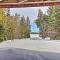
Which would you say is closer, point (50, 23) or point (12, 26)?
point (50, 23)

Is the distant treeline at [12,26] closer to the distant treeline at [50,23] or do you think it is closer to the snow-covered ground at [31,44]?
the snow-covered ground at [31,44]

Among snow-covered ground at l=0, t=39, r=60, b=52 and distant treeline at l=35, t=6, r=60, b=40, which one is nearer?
distant treeline at l=35, t=6, r=60, b=40

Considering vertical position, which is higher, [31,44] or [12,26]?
[12,26]

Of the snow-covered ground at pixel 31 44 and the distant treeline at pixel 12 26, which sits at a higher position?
the distant treeline at pixel 12 26

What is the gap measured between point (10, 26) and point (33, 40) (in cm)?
67

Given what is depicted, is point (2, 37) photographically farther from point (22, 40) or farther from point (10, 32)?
point (22, 40)

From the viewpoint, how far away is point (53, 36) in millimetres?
3811

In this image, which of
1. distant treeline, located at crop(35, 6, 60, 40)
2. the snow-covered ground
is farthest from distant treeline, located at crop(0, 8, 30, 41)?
distant treeline, located at crop(35, 6, 60, 40)

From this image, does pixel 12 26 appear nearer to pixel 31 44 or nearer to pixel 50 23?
pixel 31 44

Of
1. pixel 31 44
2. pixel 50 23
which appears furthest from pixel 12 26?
pixel 50 23

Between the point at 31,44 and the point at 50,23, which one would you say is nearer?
the point at 50,23

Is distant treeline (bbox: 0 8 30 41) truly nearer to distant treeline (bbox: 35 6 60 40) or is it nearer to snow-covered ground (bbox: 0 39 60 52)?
snow-covered ground (bbox: 0 39 60 52)

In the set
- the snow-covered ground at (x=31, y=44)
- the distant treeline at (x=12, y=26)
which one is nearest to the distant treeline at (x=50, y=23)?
the snow-covered ground at (x=31, y=44)

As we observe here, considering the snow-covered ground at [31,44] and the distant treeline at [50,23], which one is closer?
the distant treeline at [50,23]
